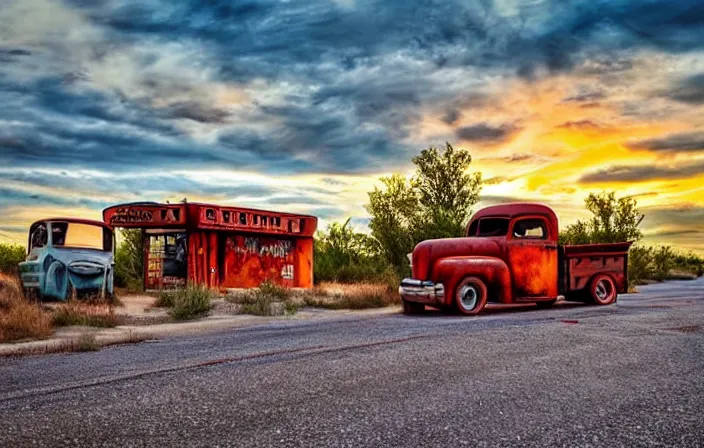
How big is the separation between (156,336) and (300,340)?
3379 millimetres

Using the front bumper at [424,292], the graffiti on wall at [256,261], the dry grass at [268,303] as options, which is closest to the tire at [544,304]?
the front bumper at [424,292]

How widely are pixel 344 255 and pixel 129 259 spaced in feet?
35.5

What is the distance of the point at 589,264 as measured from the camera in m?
16.2

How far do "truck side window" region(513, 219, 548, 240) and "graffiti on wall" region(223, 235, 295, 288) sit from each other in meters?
15.5

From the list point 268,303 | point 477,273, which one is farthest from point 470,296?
point 268,303

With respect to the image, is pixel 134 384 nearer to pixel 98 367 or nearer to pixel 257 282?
pixel 98 367

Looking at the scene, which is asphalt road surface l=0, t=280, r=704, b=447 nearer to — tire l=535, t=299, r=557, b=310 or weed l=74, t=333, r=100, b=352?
weed l=74, t=333, r=100, b=352

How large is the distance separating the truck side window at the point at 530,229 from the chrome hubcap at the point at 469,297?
1.82 metres

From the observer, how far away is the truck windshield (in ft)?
50.1

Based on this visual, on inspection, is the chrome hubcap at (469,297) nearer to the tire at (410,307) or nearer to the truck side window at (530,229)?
the tire at (410,307)

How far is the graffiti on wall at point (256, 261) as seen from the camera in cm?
2789

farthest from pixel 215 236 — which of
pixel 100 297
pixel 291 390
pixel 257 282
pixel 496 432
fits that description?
pixel 496 432

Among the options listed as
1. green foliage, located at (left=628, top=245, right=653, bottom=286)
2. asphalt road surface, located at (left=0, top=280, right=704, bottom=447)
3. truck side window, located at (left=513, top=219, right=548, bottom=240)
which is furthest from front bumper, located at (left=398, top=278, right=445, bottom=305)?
green foliage, located at (left=628, top=245, right=653, bottom=286)

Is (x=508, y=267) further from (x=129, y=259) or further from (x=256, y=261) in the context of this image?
(x=129, y=259)
